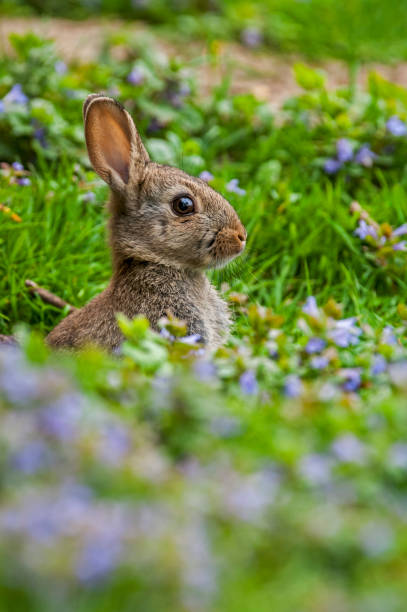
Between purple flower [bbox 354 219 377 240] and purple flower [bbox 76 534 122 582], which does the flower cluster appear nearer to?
purple flower [bbox 354 219 377 240]

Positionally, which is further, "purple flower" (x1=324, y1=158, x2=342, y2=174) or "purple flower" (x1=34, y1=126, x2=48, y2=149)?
"purple flower" (x1=324, y1=158, x2=342, y2=174)

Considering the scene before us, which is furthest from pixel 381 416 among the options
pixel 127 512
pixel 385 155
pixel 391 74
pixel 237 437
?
pixel 391 74

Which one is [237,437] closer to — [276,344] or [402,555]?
[402,555]

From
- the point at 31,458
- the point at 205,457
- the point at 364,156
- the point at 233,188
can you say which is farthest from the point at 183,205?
the point at 31,458

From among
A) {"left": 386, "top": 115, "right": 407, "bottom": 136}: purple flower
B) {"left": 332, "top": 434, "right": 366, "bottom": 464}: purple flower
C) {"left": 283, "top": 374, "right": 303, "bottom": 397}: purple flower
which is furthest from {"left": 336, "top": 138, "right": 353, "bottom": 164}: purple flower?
{"left": 332, "top": 434, "right": 366, "bottom": 464}: purple flower

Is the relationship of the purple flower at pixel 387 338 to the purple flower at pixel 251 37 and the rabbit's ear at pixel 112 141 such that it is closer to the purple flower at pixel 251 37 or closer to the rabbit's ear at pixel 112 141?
the rabbit's ear at pixel 112 141

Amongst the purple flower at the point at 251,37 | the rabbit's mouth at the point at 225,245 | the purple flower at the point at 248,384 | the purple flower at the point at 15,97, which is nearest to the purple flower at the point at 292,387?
the purple flower at the point at 248,384

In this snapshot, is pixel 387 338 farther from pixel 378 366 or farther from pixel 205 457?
pixel 205 457
